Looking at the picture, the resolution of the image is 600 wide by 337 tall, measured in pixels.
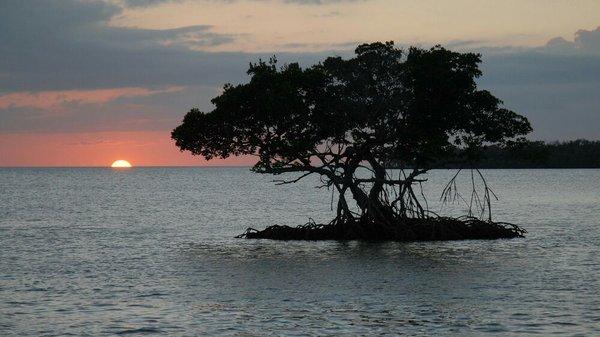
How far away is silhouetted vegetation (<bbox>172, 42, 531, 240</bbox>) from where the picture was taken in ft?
148

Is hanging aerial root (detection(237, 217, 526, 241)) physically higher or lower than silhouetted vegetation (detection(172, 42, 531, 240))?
lower

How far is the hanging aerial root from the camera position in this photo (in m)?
45.9

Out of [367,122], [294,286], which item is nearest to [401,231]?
[367,122]

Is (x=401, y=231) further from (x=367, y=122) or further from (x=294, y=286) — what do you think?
(x=294, y=286)

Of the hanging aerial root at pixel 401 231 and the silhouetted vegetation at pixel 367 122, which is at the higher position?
the silhouetted vegetation at pixel 367 122

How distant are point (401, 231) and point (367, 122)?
6.32 meters

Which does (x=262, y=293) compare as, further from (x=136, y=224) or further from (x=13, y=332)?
(x=136, y=224)

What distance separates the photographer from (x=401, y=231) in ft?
150

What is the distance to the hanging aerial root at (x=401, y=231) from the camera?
45875 mm

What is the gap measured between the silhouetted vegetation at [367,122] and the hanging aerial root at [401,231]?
0.06 metres

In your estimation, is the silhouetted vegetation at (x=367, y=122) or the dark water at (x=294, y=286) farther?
the silhouetted vegetation at (x=367, y=122)

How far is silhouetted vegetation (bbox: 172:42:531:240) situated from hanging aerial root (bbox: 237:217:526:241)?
0.20 feet

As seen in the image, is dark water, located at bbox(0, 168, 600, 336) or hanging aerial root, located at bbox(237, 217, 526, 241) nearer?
dark water, located at bbox(0, 168, 600, 336)

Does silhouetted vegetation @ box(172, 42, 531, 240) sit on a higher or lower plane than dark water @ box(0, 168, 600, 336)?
higher
